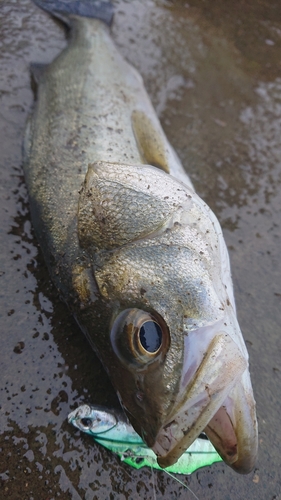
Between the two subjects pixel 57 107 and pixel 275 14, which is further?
pixel 275 14

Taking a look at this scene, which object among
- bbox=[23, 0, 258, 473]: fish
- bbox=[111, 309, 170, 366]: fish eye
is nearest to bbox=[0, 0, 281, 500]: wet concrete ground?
bbox=[23, 0, 258, 473]: fish

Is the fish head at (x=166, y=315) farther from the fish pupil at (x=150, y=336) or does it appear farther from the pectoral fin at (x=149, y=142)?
the pectoral fin at (x=149, y=142)

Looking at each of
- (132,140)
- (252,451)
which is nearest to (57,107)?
(132,140)

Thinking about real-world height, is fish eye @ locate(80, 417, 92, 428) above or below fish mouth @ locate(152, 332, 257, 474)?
below

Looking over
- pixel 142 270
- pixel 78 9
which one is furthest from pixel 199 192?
pixel 78 9

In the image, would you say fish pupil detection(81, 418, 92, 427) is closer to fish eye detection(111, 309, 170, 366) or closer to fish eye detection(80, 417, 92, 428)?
fish eye detection(80, 417, 92, 428)

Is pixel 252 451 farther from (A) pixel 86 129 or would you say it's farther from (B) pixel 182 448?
(A) pixel 86 129
